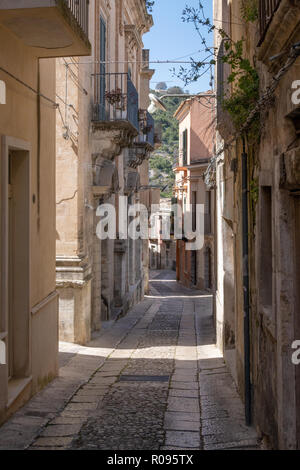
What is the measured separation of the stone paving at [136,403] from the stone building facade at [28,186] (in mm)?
446

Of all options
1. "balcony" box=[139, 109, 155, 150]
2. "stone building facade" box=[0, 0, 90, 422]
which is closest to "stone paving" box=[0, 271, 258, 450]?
"stone building facade" box=[0, 0, 90, 422]

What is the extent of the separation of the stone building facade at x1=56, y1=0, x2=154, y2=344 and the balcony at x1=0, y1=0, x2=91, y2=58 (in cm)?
450

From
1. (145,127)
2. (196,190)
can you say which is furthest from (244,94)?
(196,190)

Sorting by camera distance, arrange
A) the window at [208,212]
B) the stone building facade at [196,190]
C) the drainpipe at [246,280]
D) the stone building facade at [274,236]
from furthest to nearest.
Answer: the stone building facade at [196,190] → the window at [208,212] → the drainpipe at [246,280] → the stone building facade at [274,236]

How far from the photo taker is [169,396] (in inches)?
320

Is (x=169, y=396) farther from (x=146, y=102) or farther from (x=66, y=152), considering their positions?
(x=146, y=102)

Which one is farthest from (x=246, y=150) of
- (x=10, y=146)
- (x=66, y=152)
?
(x=66, y=152)

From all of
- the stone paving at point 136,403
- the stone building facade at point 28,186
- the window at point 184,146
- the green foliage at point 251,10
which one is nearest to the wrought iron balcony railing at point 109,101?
the stone paving at point 136,403

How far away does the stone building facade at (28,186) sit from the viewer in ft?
21.4

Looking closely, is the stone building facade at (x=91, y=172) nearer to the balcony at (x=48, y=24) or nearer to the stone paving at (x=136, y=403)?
the stone paving at (x=136, y=403)

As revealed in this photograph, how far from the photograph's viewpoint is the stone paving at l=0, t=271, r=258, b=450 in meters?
6.12

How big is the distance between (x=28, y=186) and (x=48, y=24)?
6.34ft

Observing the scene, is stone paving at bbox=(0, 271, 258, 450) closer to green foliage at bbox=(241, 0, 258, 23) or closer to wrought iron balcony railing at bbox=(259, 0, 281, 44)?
wrought iron balcony railing at bbox=(259, 0, 281, 44)

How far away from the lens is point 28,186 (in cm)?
768
